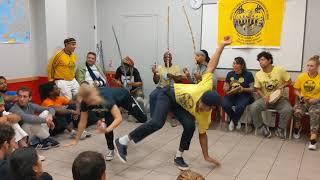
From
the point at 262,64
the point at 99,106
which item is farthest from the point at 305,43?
the point at 99,106

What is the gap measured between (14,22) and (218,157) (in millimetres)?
3643

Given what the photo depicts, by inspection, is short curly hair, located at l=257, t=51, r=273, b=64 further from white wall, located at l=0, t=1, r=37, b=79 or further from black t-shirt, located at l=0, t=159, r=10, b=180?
black t-shirt, located at l=0, t=159, r=10, b=180

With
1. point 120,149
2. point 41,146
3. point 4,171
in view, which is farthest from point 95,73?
point 4,171

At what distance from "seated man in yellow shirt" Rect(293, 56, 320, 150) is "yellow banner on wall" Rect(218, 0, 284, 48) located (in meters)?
0.72

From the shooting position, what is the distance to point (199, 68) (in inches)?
212

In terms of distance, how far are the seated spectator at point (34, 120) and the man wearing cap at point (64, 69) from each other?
0.96m

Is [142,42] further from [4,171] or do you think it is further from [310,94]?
[4,171]

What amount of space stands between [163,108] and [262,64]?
2.12 m

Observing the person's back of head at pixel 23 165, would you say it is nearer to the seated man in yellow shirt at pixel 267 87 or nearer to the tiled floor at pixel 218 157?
the tiled floor at pixel 218 157

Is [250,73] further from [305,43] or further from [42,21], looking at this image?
[42,21]

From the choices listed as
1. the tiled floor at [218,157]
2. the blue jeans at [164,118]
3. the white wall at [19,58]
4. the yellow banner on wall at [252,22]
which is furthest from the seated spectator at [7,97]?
the yellow banner on wall at [252,22]

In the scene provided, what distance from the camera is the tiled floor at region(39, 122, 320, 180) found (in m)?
3.43

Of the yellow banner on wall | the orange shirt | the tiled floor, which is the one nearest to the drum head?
the tiled floor

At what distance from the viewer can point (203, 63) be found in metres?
5.34
